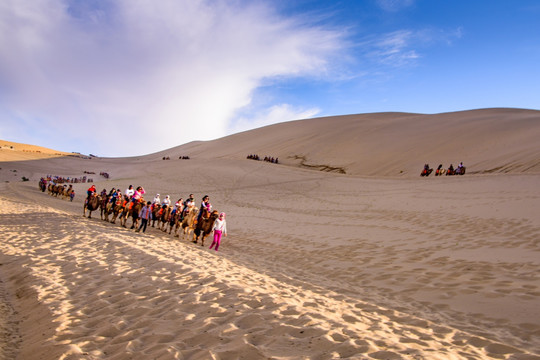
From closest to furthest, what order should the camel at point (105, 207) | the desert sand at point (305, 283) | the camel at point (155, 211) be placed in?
1. the desert sand at point (305, 283)
2. the camel at point (155, 211)
3. the camel at point (105, 207)

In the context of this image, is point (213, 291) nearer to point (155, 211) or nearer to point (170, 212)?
point (170, 212)

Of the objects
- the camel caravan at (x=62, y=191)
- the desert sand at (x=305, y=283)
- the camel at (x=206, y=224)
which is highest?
the camel caravan at (x=62, y=191)

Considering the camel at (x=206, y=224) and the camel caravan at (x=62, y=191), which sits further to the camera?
the camel caravan at (x=62, y=191)

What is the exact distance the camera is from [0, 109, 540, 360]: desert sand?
179 inches

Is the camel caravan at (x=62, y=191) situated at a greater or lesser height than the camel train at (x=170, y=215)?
greater

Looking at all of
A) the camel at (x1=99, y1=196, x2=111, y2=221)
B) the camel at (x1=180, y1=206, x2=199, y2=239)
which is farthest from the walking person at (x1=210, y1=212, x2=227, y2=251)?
the camel at (x1=99, y1=196, x2=111, y2=221)

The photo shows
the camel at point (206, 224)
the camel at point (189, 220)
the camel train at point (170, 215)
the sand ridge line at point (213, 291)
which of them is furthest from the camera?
the camel at point (189, 220)

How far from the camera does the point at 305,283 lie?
26.8ft

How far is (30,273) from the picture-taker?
26.1 ft

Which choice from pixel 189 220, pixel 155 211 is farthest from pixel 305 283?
pixel 155 211

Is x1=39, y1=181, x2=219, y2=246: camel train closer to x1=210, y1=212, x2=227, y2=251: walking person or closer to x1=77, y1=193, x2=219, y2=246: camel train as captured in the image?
x1=77, y1=193, x2=219, y2=246: camel train

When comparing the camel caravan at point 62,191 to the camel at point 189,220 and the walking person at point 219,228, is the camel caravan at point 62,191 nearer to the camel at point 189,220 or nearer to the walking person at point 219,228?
the camel at point 189,220

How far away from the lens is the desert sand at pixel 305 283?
4.54m

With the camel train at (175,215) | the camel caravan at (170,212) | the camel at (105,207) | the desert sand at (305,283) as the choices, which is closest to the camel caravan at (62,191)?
the desert sand at (305,283)
